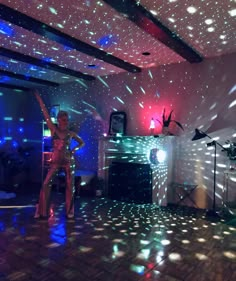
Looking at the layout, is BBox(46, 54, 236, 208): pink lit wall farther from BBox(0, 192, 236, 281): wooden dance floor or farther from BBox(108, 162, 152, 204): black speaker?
BBox(0, 192, 236, 281): wooden dance floor

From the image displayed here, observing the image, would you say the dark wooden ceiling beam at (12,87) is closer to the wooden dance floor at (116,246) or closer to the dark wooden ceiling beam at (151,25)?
the wooden dance floor at (116,246)

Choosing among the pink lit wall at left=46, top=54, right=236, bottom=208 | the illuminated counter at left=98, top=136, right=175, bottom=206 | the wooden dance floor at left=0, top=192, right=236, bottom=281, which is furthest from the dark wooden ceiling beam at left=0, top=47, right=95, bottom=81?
the wooden dance floor at left=0, top=192, right=236, bottom=281

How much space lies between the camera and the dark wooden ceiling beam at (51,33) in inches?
111

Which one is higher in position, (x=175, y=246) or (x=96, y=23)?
(x=96, y=23)

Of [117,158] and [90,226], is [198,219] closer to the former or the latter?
[90,226]

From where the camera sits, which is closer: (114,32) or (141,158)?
(114,32)

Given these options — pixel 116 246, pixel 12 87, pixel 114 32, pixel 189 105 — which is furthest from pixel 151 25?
pixel 12 87

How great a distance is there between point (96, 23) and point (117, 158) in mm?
2604

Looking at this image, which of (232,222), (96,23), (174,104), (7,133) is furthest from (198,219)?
(7,133)

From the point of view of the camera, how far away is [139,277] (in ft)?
6.48

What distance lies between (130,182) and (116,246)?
7.54 feet

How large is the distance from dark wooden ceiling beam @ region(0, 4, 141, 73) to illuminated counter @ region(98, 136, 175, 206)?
1414 millimetres

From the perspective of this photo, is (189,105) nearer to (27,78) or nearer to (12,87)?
(27,78)

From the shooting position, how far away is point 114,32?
3227 millimetres
